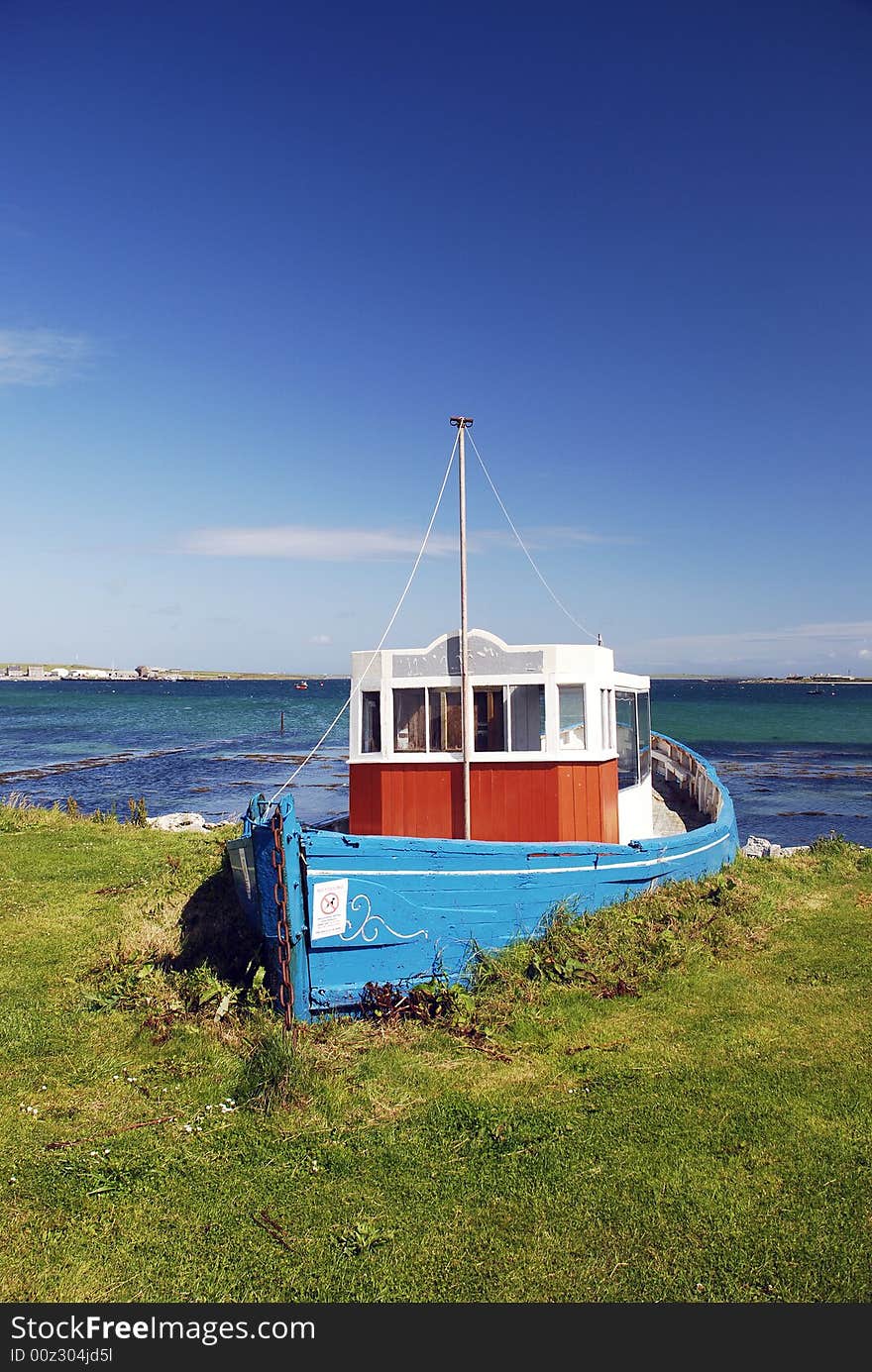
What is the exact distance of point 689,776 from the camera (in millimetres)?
22891

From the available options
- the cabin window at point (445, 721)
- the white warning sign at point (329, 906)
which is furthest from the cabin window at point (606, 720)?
the white warning sign at point (329, 906)

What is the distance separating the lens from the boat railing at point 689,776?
19.1 metres

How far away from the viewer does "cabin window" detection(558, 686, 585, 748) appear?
12.0 meters

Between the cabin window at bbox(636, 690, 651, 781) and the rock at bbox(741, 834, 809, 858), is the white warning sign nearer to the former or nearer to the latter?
the cabin window at bbox(636, 690, 651, 781)

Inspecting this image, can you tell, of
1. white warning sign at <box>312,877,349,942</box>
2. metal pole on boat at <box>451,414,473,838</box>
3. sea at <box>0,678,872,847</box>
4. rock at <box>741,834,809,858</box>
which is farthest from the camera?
sea at <box>0,678,872,847</box>

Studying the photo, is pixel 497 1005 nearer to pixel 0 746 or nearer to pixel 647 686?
pixel 647 686

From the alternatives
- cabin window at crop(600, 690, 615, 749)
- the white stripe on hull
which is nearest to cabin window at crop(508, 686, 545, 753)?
cabin window at crop(600, 690, 615, 749)

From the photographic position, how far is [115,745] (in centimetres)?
6200

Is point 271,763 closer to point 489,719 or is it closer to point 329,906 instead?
point 489,719

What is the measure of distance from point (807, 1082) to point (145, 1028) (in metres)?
6.66

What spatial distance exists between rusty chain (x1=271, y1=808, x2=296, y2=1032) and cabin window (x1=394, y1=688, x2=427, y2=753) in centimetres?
344

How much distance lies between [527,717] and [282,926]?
4608mm

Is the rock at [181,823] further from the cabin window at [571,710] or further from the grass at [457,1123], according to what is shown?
the cabin window at [571,710]

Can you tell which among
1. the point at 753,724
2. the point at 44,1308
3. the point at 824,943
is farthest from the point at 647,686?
the point at 753,724
